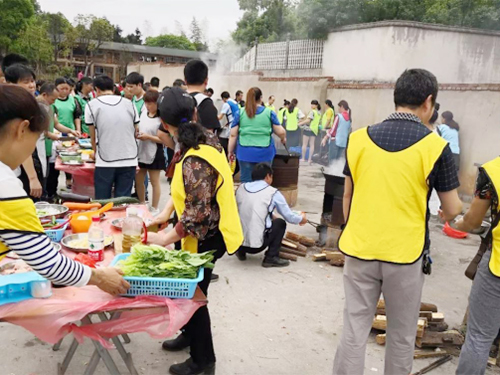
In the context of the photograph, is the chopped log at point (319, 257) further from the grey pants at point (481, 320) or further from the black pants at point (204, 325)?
the grey pants at point (481, 320)

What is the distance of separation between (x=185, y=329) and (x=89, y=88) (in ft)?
23.7

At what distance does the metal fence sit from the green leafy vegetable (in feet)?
48.9

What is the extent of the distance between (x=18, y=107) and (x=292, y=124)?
37.0 ft

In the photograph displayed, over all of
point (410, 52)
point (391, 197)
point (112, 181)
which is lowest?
point (112, 181)

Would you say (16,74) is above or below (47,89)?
above

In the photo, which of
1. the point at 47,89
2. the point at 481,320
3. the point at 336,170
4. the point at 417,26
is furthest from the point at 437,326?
the point at 417,26

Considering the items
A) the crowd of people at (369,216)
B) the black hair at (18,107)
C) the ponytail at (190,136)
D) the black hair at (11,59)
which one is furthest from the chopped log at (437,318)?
the black hair at (11,59)

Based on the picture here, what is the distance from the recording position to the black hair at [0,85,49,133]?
1653 mm

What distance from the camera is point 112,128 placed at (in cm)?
489

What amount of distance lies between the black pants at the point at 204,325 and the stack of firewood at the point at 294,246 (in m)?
2.45

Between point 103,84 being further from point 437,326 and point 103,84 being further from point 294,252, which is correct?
point 437,326

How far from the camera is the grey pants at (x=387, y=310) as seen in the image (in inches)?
93.8

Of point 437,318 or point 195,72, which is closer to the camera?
point 437,318

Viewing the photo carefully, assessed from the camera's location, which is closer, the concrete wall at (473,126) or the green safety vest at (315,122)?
the concrete wall at (473,126)
